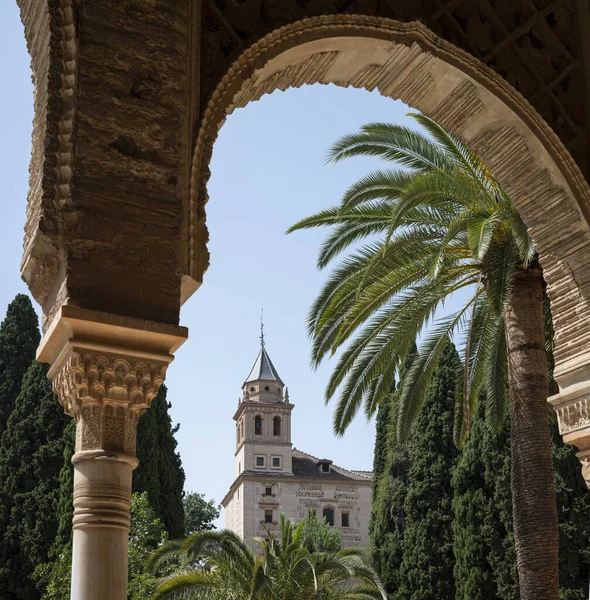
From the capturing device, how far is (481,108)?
5.07m

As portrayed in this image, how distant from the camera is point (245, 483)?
46.8 meters

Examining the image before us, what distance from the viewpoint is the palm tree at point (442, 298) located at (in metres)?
9.05

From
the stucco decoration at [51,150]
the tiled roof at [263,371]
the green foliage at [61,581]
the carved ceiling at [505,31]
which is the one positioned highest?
the tiled roof at [263,371]

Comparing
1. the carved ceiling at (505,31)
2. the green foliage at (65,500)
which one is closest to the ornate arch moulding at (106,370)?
the carved ceiling at (505,31)

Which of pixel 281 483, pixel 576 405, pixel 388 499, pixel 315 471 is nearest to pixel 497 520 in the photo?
pixel 388 499

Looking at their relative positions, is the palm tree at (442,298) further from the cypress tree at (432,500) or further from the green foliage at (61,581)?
the cypress tree at (432,500)

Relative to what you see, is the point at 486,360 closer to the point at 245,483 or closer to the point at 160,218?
the point at 160,218

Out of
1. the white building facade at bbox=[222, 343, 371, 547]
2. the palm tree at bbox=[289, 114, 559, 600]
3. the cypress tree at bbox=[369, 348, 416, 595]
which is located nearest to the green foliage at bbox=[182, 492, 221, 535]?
the white building facade at bbox=[222, 343, 371, 547]

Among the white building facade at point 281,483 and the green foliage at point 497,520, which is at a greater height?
the white building facade at point 281,483

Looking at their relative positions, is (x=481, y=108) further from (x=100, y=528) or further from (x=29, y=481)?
(x=29, y=481)

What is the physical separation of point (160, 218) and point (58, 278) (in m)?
0.50

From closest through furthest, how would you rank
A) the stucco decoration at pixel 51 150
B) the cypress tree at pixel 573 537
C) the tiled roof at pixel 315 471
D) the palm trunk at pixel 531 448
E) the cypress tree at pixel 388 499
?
1. the stucco decoration at pixel 51 150
2. the palm trunk at pixel 531 448
3. the cypress tree at pixel 573 537
4. the cypress tree at pixel 388 499
5. the tiled roof at pixel 315 471

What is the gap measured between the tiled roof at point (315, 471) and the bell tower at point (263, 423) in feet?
2.31

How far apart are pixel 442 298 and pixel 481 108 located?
5.13m
